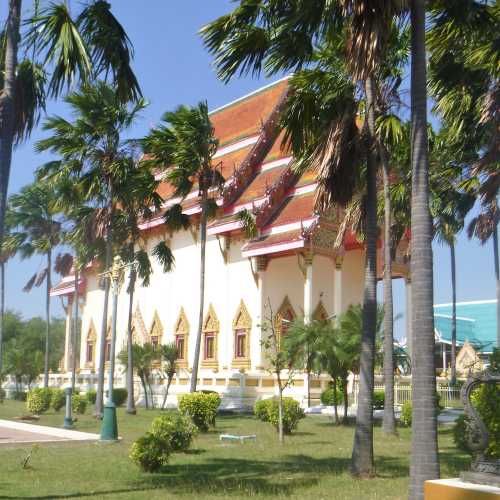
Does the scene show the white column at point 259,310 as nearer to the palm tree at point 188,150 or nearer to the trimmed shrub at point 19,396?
the palm tree at point 188,150

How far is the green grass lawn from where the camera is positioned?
30.1ft

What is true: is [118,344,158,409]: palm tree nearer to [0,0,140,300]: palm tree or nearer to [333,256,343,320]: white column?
[333,256,343,320]: white column

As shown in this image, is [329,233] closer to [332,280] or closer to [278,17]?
[332,280]

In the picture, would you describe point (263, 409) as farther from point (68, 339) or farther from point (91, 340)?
point (68, 339)

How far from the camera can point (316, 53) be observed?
11984 mm

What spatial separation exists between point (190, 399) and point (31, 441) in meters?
4.01

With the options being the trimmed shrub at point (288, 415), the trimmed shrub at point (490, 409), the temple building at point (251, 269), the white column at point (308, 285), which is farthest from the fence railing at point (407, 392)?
the trimmed shrub at point (490, 409)

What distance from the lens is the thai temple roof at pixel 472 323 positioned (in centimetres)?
4850

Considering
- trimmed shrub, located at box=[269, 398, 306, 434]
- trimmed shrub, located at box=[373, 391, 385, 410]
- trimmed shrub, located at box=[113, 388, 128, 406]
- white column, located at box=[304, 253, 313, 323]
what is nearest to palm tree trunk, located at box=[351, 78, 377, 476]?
trimmed shrub, located at box=[269, 398, 306, 434]

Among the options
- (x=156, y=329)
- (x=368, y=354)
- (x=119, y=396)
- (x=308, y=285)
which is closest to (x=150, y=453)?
(x=368, y=354)

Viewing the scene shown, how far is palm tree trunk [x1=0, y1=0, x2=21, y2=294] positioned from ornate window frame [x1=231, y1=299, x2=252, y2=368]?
19.5 metres

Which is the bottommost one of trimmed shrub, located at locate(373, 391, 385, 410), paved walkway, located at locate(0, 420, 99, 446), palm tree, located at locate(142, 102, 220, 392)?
paved walkway, located at locate(0, 420, 99, 446)

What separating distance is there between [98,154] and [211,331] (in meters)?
10.5

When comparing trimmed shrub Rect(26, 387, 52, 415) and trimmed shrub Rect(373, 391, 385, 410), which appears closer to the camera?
trimmed shrub Rect(373, 391, 385, 410)
